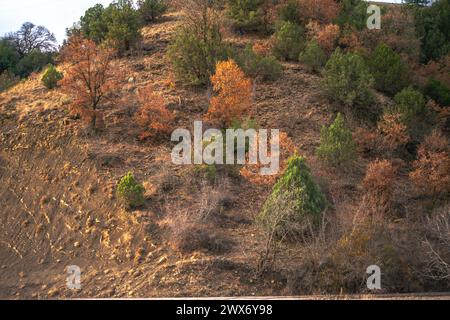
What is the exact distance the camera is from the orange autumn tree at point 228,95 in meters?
20.5

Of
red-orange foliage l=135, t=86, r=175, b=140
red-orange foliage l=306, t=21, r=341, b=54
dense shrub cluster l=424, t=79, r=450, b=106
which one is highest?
red-orange foliage l=306, t=21, r=341, b=54

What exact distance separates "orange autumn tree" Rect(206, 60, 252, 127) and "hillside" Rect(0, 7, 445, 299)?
1179 millimetres

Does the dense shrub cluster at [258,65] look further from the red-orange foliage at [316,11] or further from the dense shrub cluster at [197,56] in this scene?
the red-orange foliage at [316,11]

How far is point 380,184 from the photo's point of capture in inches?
719

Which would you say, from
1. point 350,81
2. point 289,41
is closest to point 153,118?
point 350,81

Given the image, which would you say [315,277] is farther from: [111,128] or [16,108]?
[16,108]

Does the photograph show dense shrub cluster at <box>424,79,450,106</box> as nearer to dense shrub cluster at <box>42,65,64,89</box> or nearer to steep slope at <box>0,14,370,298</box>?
steep slope at <box>0,14,370,298</box>

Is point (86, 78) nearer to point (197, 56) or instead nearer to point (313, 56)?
point (197, 56)

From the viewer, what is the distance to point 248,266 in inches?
592

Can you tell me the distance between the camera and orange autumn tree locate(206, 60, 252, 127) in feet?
67.3

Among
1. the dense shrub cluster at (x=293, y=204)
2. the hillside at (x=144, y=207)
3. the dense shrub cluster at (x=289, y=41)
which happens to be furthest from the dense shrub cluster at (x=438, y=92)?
the dense shrub cluster at (x=293, y=204)

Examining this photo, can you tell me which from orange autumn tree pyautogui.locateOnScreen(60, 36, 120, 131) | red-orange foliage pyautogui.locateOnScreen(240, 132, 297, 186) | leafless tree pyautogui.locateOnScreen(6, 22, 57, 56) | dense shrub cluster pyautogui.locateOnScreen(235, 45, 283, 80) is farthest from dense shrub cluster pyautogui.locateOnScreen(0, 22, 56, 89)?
red-orange foliage pyautogui.locateOnScreen(240, 132, 297, 186)

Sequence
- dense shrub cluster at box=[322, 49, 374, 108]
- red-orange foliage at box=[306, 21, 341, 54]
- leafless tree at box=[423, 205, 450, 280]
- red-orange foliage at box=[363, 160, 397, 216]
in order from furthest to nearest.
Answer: red-orange foliage at box=[306, 21, 341, 54], dense shrub cluster at box=[322, 49, 374, 108], red-orange foliage at box=[363, 160, 397, 216], leafless tree at box=[423, 205, 450, 280]

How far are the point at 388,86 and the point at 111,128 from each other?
1153 cm
